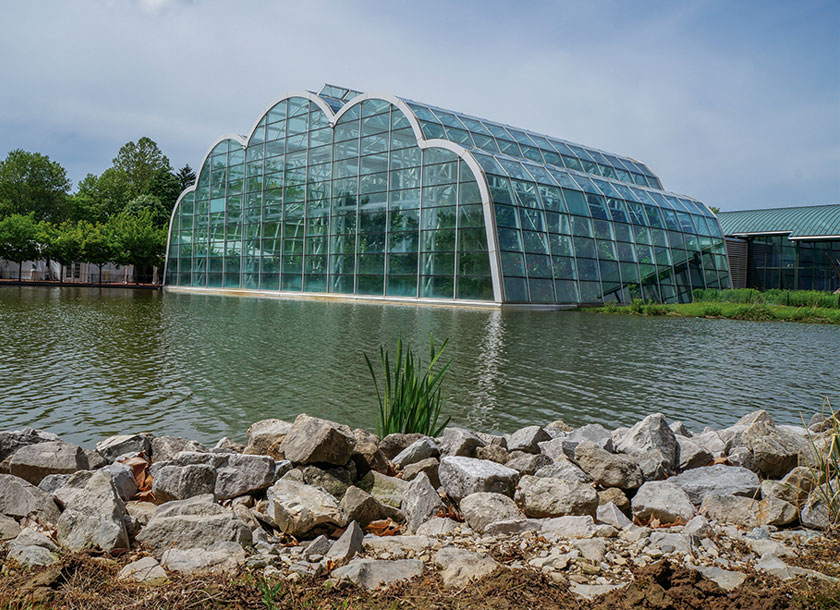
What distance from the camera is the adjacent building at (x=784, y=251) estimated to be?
1697 inches

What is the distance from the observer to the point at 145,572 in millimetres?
3199

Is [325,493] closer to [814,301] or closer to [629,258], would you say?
[814,301]

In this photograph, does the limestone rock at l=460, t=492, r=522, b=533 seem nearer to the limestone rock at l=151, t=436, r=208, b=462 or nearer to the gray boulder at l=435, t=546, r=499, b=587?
the gray boulder at l=435, t=546, r=499, b=587

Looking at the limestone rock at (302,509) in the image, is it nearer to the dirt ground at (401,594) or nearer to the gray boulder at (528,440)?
the dirt ground at (401,594)

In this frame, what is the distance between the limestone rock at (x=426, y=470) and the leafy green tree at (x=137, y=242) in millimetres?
53258

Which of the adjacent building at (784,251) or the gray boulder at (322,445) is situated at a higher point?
the adjacent building at (784,251)

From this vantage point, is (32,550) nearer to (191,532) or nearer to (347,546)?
(191,532)

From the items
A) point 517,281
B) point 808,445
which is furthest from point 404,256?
point 808,445

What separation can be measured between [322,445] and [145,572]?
5.28ft

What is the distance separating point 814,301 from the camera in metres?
29.4

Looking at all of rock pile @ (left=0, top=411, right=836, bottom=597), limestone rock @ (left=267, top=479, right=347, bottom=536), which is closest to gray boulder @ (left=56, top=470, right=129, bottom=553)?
rock pile @ (left=0, top=411, right=836, bottom=597)

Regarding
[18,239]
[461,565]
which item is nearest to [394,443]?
[461,565]

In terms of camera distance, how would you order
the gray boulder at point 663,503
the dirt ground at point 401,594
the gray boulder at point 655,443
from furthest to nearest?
the gray boulder at point 655,443
the gray boulder at point 663,503
the dirt ground at point 401,594

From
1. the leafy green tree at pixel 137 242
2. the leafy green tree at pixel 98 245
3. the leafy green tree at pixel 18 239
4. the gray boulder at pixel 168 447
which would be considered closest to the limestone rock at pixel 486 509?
the gray boulder at pixel 168 447
